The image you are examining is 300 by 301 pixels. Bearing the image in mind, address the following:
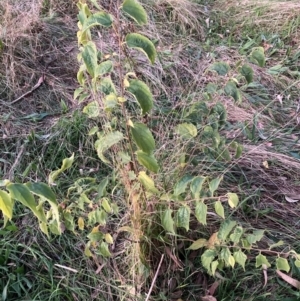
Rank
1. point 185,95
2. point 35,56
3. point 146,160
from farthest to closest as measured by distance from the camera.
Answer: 1. point 35,56
2. point 185,95
3. point 146,160

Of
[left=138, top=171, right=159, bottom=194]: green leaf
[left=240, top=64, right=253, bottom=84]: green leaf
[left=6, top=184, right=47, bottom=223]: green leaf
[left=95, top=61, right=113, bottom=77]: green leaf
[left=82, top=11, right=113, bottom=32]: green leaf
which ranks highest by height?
[left=82, top=11, right=113, bottom=32]: green leaf

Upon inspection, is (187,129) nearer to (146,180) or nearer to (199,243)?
(146,180)

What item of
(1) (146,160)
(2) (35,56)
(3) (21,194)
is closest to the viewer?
(3) (21,194)

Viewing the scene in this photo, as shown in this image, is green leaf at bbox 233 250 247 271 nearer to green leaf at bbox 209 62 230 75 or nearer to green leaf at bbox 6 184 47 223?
green leaf at bbox 209 62 230 75

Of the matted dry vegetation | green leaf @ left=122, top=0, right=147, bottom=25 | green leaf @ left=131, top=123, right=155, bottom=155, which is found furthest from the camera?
the matted dry vegetation

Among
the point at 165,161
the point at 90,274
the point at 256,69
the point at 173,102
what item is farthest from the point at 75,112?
the point at 256,69

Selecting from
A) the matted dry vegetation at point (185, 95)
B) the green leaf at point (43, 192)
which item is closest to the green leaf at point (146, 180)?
the matted dry vegetation at point (185, 95)

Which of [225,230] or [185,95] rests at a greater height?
[225,230]

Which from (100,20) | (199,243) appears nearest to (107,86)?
(100,20)

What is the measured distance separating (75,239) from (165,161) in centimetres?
46

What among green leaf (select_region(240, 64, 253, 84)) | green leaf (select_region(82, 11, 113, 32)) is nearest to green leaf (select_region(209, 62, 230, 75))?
green leaf (select_region(240, 64, 253, 84))

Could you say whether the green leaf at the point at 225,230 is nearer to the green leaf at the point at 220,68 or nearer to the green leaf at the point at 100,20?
the green leaf at the point at 220,68

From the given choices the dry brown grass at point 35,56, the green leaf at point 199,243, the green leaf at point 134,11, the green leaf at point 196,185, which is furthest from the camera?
the dry brown grass at point 35,56

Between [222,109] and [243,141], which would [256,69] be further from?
[222,109]
